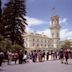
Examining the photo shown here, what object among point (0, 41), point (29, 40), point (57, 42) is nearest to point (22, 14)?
point (0, 41)

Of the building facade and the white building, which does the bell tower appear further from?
the building facade

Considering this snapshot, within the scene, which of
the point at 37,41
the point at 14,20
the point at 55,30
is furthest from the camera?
the point at 55,30

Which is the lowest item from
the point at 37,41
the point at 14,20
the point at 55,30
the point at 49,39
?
the point at 37,41

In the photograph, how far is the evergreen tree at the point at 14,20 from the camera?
54.6 meters

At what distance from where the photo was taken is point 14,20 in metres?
56.4

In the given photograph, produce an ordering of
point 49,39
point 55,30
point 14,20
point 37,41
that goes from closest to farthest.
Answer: point 14,20
point 37,41
point 55,30
point 49,39

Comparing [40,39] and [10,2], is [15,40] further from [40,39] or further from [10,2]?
[40,39]

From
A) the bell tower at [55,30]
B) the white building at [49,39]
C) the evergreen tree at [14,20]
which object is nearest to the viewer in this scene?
the evergreen tree at [14,20]

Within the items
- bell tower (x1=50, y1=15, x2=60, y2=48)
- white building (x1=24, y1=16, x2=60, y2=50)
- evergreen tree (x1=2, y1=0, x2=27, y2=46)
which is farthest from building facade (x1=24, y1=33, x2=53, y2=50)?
evergreen tree (x1=2, y1=0, x2=27, y2=46)

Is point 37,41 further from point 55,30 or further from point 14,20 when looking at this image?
point 14,20

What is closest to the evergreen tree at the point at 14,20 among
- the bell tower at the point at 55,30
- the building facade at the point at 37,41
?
the building facade at the point at 37,41

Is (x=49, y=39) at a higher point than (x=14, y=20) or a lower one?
lower

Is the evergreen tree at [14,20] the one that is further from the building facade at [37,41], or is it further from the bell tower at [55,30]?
the bell tower at [55,30]

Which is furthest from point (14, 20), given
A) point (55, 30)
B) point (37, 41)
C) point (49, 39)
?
point (49, 39)
